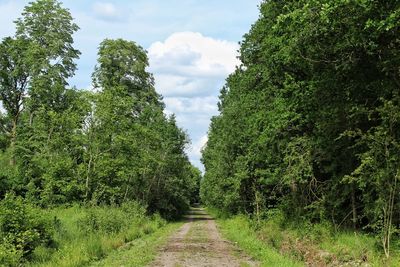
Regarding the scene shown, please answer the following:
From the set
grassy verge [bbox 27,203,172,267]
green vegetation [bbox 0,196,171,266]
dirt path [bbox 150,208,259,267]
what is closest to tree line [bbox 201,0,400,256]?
dirt path [bbox 150,208,259,267]

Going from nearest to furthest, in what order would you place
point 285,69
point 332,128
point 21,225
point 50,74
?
1. point 21,225
2. point 332,128
3. point 285,69
4. point 50,74

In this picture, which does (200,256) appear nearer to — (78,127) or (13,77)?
(78,127)

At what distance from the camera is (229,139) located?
39.4 meters

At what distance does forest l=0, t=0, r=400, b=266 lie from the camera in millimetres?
14906

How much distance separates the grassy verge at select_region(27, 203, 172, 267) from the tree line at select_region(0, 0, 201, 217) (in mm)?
2322

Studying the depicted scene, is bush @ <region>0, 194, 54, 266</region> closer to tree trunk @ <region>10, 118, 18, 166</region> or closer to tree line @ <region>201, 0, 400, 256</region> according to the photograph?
tree line @ <region>201, 0, 400, 256</region>

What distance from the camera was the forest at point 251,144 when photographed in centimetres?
1491

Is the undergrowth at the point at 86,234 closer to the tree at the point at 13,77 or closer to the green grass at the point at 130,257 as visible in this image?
the green grass at the point at 130,257

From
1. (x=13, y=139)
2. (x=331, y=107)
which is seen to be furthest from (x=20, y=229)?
(x=13, y=139)

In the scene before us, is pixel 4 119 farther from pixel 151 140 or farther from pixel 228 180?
pixel 228 180

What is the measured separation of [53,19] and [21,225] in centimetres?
3322

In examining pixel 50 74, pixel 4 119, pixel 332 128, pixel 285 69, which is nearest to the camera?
pixel 332 128

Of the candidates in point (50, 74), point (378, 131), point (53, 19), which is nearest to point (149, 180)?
point (50, 74)

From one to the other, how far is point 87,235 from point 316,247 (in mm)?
10220
